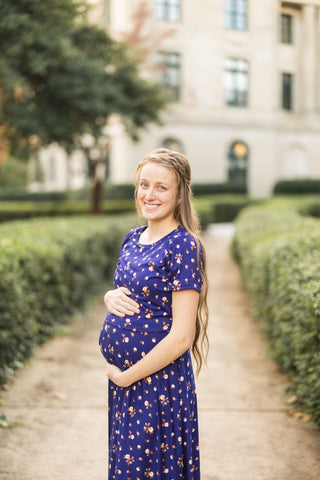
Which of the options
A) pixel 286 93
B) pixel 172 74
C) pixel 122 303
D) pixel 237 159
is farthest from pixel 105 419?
pixel 237 159

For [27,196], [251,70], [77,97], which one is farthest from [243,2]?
[27,196]

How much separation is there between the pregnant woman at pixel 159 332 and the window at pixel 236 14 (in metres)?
22.1

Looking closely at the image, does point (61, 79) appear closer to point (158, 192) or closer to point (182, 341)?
point (158, 192)

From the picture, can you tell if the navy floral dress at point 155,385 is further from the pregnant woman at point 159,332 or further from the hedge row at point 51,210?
the hedge row at point 51,210

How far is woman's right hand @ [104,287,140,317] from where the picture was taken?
2.29m

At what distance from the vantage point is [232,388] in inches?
198

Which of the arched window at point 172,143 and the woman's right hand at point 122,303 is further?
the arched window at point 172,143

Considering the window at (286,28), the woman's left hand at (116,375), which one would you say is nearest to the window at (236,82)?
the window at (286,28)

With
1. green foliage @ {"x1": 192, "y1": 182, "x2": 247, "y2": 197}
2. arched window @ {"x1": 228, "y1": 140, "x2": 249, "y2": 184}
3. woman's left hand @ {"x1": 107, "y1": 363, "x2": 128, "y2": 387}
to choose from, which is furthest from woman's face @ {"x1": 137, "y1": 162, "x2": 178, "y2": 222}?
arched window @ {"x1": 228, "y1": 140, "x2": 249, "y2": 184}

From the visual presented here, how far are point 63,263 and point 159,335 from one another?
15.9 ft

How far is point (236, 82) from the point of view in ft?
91.5

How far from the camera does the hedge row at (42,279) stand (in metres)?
4.84

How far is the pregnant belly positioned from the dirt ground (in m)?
1.38

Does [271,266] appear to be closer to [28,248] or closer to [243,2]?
[28,248]
